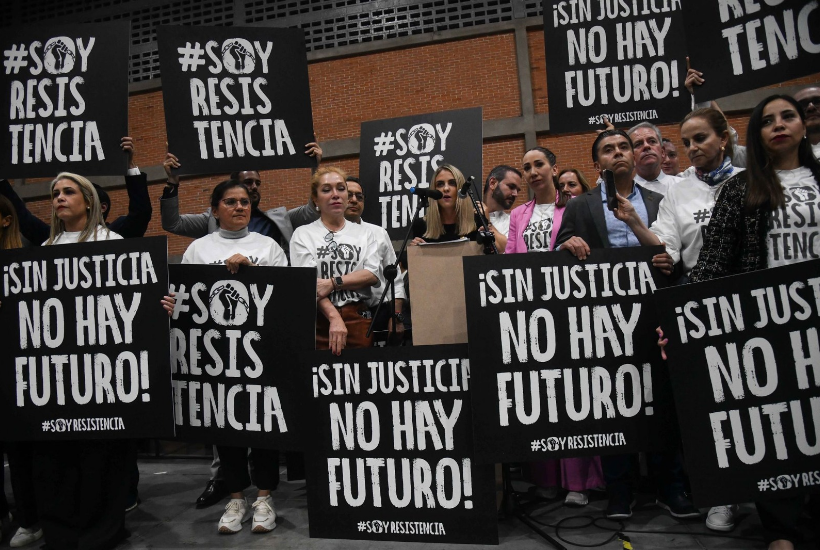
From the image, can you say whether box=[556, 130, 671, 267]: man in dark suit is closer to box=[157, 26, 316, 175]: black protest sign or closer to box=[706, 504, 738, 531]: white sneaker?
box=[706, 504, 738, 531]: white sneaker

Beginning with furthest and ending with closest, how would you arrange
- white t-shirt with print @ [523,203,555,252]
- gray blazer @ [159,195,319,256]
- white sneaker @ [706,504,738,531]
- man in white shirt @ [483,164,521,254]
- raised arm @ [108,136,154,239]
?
1. man in white shirt @ [483,164,521,254]
2. gray blazer @ [159,195,319,256]
3. raised arm @ [108,136,154,239]
4. white t-shirt with print @ [523,203,555,252]
5. white sneaker @ [706,504,738,531]

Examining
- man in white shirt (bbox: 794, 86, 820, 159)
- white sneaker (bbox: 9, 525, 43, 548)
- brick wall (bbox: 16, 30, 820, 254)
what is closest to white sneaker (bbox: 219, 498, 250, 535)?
white sneaker (bbox: 9, 525, 43, 548)

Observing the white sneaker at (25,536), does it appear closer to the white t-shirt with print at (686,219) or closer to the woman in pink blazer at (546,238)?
the woman in pink blazer at (546,238)

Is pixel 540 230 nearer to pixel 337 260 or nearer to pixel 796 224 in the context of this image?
pixel 337 260

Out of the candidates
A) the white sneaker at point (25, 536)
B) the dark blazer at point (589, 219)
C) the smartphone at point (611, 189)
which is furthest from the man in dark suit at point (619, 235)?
the white sneaker at point (25, 536)

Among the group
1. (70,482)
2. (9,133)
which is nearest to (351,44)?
(9,133)

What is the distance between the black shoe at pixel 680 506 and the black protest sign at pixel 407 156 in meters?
2.09

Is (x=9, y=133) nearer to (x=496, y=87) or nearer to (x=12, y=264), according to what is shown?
(x=12, y=264)

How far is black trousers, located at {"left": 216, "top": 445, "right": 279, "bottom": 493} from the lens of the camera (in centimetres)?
278

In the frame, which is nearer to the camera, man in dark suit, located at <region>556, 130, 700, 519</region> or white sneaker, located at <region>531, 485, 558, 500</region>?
man in dark suit, located at <region>556, 130, 700, 519</region>

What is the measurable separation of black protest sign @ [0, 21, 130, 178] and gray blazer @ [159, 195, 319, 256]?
474 millimetres

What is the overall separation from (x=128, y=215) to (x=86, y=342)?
3.02ft

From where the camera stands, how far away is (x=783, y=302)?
6.62 ft

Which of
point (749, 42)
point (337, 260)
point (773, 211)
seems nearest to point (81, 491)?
point (337, 260)
